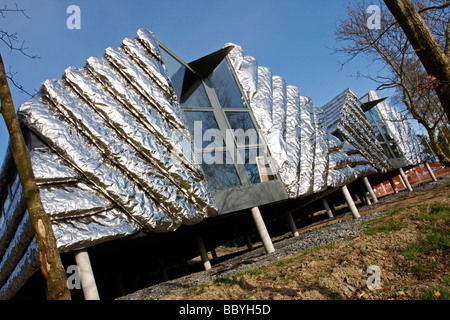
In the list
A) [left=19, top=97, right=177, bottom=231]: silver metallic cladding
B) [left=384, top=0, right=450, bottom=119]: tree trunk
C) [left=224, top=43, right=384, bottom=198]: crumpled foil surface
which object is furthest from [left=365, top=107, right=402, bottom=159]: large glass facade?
[left=19, top=97, right=177, bottom=231]: silver metallic cladding

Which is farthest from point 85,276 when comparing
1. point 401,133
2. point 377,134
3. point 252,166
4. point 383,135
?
point 401,133

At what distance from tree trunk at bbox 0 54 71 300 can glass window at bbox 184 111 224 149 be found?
4465 millimetres

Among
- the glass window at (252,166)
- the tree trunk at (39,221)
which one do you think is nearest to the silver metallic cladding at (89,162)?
the tree trunk at (39,221)

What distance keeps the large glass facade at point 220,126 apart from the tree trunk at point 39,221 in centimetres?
439

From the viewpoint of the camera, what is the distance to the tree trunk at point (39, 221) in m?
3.13

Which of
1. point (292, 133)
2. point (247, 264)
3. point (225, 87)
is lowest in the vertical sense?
point (247, 264)

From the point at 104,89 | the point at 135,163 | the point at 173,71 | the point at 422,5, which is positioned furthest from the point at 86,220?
the point at 422,5

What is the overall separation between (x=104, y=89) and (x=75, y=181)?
2383mm

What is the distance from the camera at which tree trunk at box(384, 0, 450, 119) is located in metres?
4.12

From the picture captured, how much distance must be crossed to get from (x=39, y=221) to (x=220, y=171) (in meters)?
4.96

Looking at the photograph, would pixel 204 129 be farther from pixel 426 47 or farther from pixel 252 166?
pixel 426 47

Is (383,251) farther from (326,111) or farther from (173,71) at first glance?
(326,111)

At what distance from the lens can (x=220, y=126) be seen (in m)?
8.51

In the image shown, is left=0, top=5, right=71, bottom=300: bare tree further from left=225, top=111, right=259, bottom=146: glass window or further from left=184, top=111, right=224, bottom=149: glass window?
left=225, top=111, right=259, bottom=146: glass window
